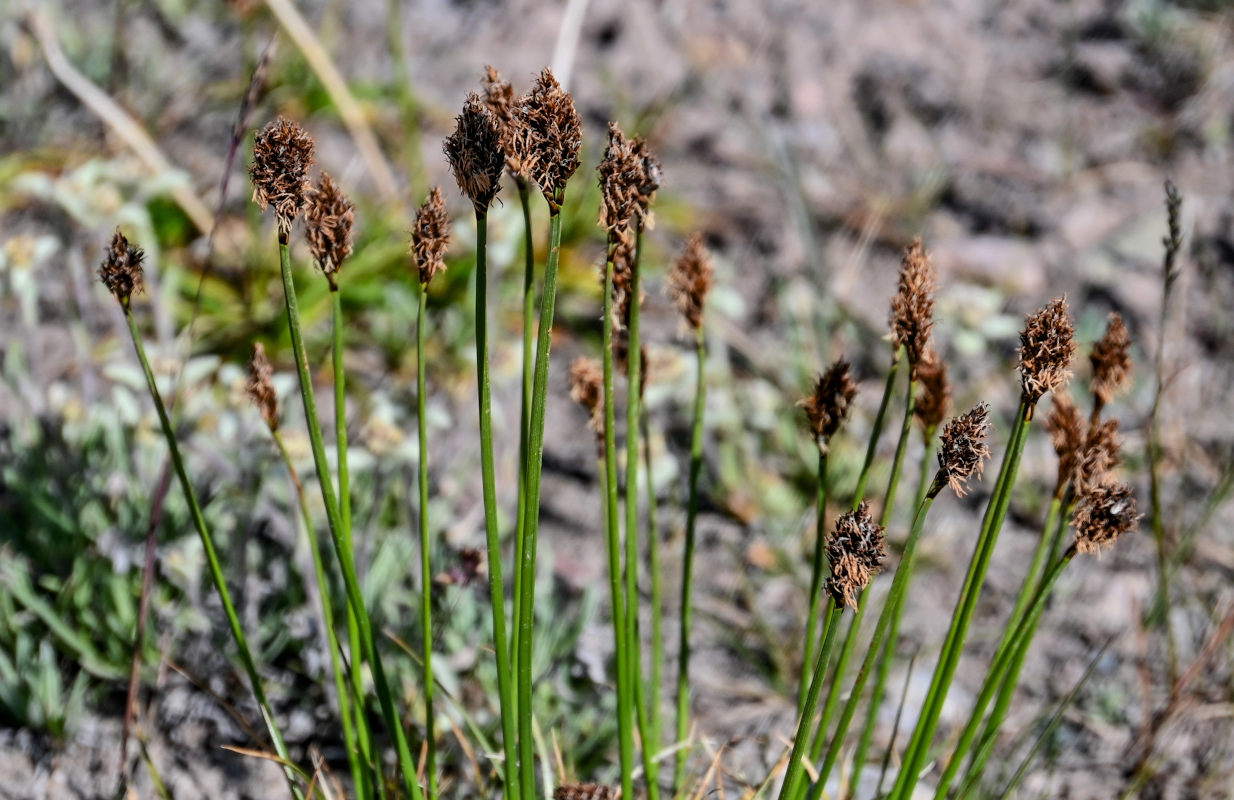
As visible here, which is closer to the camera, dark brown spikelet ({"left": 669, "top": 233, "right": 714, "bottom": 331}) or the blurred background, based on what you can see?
dark brown spikelet ({"left": 669, "top": 233, "right": 714, "bottom": 331})

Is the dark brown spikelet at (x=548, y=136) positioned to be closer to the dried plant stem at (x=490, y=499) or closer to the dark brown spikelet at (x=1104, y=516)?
the dried plant stem at (x=490, y=499)

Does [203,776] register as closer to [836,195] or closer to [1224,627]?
[1224,627]

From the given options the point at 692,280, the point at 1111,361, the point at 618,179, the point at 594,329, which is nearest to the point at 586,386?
the point at 692,280

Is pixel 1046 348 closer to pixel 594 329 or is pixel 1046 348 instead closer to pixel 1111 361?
pixel 1111 361

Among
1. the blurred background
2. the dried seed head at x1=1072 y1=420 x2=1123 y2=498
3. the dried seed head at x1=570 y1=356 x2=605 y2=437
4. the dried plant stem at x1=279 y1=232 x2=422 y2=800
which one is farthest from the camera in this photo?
the blurred background

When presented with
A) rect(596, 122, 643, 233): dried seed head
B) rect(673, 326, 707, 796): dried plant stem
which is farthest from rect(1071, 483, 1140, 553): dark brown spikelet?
rect(596, 122, 643, 233): dried seed head

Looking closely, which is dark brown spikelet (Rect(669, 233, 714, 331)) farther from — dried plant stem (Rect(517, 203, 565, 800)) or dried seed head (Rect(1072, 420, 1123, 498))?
dried seed head (Rect(1072, 420, 1123, 498))
